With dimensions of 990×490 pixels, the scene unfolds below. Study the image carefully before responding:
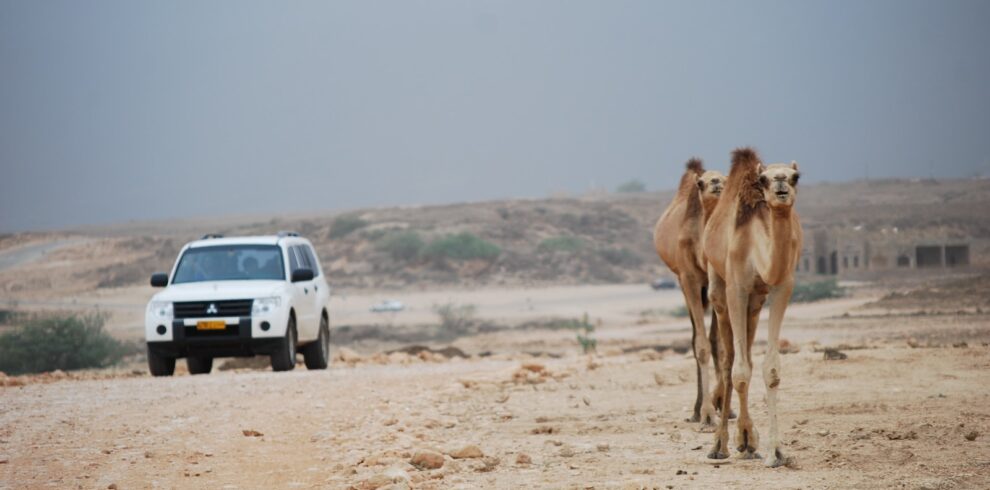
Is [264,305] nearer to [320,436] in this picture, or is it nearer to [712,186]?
[320,436]

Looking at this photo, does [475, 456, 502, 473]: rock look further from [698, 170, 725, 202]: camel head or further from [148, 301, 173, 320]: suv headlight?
[148, 301, 173, 320]: suv headlight

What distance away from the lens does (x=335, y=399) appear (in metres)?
16.5

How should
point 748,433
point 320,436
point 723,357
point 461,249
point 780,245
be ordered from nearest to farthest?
point 780,245 < point 748,433 < point 723,357 < point 320,436 < point 461,249

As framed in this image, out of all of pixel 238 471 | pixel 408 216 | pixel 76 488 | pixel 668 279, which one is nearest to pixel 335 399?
pixel 238 471

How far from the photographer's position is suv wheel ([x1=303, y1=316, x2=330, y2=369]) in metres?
22.7

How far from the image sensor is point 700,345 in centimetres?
1307

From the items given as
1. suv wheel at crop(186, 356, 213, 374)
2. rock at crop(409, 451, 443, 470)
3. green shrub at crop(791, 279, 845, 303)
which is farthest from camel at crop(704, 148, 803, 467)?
green shrub at crop(791, 279, 845, 303)

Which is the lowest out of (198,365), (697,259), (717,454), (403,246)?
(198,365)

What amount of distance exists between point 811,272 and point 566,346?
2911 cm

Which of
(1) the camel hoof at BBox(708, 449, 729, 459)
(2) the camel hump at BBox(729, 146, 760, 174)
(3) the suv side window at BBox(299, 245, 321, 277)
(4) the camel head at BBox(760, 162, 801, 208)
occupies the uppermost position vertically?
(2) the camel hump at BBox(729, 146, 760, 174)

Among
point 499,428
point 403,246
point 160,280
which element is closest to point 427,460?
point 499,428

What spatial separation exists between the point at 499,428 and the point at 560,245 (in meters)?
65.0

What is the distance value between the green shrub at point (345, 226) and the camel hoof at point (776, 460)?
73.5 m

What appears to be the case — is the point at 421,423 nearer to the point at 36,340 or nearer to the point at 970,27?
the point at 36,340
